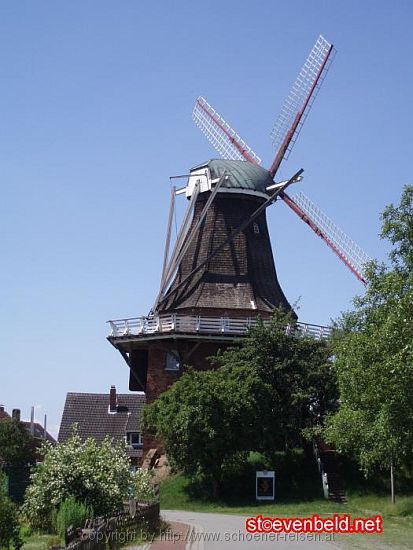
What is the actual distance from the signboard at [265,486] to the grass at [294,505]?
403 mm

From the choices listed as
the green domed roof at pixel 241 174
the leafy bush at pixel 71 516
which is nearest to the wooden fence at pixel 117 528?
the leafy bush at pixel 71 516

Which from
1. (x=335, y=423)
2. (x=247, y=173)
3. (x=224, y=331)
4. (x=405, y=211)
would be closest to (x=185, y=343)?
(x=224, y=331)

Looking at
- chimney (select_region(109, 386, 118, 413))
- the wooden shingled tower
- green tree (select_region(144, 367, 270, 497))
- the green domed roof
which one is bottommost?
green tree (select_region(144, 367, 270, 497))

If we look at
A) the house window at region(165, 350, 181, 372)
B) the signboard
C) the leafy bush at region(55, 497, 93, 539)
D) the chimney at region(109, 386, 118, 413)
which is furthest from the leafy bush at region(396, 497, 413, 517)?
the chimney at region(109, 386, 118, 413)

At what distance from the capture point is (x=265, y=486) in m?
34.4

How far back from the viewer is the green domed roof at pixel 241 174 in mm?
46438

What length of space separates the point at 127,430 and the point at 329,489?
884 inches

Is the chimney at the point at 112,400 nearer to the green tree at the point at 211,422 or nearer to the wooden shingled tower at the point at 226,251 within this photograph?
the wooden shingled tower at the point at 226,251

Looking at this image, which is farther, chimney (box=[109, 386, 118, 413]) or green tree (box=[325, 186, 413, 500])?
chimney (box=[109, 386, 118, 413])

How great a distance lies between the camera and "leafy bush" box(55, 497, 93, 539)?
19.6 m

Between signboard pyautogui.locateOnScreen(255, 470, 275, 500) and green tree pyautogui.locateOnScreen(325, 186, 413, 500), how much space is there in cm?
488

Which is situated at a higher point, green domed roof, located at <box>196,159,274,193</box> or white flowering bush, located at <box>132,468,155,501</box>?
green domed roof, located at <box>196,159,274,193</box>

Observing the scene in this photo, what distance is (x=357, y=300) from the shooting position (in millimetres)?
27891

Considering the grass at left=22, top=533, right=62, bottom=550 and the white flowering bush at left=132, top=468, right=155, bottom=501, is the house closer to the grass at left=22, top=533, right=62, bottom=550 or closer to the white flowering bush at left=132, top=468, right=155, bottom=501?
the white flowering bush at left=132, top=468, right=155, bottom=501
